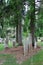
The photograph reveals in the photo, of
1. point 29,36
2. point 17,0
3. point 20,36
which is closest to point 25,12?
point 29,36

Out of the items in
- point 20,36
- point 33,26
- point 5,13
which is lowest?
point 20,36

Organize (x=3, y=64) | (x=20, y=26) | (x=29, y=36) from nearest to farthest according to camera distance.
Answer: (x=3, y=64)
(x=29, y=36)
(x=20, y=26)

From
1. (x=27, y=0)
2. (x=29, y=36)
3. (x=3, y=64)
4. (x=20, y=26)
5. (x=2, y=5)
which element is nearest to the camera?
(x=3, y=64)

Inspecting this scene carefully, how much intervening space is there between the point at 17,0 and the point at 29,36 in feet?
21.3

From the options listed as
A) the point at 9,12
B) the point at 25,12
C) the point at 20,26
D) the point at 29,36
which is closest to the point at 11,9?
the point at 9,12

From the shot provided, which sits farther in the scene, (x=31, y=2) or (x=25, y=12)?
(x=25, y=12)

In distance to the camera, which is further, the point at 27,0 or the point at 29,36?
the point at 29,36

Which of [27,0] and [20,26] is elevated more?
[27,0]

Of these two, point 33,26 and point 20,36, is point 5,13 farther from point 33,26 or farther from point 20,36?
point 20,36

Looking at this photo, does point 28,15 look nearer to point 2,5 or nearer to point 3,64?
point 2,5

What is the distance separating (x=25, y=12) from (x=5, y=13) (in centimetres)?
144

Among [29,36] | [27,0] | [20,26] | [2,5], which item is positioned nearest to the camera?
[27,0]

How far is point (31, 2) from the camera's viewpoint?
46.5ft

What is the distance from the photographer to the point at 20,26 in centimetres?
2211
